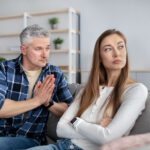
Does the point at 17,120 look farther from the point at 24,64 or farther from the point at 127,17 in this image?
the point at 127,17

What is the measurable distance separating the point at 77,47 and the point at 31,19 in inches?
51.2

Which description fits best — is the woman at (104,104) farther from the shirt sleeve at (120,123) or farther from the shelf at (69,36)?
the shelf at (69,36)

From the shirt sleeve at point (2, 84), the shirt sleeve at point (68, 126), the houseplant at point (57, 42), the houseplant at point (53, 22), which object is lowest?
the shirt sleeve at point (68, 126)

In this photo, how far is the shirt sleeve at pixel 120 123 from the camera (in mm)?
1213

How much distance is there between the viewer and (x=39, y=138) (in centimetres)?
177

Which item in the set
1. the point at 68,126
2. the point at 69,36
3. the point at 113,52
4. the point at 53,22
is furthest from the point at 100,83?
the point at 53,22

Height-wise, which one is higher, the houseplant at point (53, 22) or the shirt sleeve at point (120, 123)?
the houseplant at point (53, 22)

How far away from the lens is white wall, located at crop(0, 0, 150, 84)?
17.2ft

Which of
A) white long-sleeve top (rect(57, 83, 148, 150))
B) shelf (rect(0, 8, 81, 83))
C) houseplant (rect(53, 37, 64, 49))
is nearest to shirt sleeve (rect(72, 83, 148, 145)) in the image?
white long-sleeve top (rect(57, 83, 148, 150))

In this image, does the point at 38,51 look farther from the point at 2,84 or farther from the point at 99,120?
the point at 99,120

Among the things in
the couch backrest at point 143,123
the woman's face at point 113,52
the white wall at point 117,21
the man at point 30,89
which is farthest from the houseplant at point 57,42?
the couch backrest at point 143,123

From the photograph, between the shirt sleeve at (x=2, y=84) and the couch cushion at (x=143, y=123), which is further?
the shirt sleeve at (x=2, y=84)

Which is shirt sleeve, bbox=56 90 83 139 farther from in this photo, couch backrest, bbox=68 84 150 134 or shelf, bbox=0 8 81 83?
shelf, bbox=0 8 81 83

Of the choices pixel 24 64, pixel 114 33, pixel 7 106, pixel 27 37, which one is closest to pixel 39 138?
pixel 7 106
